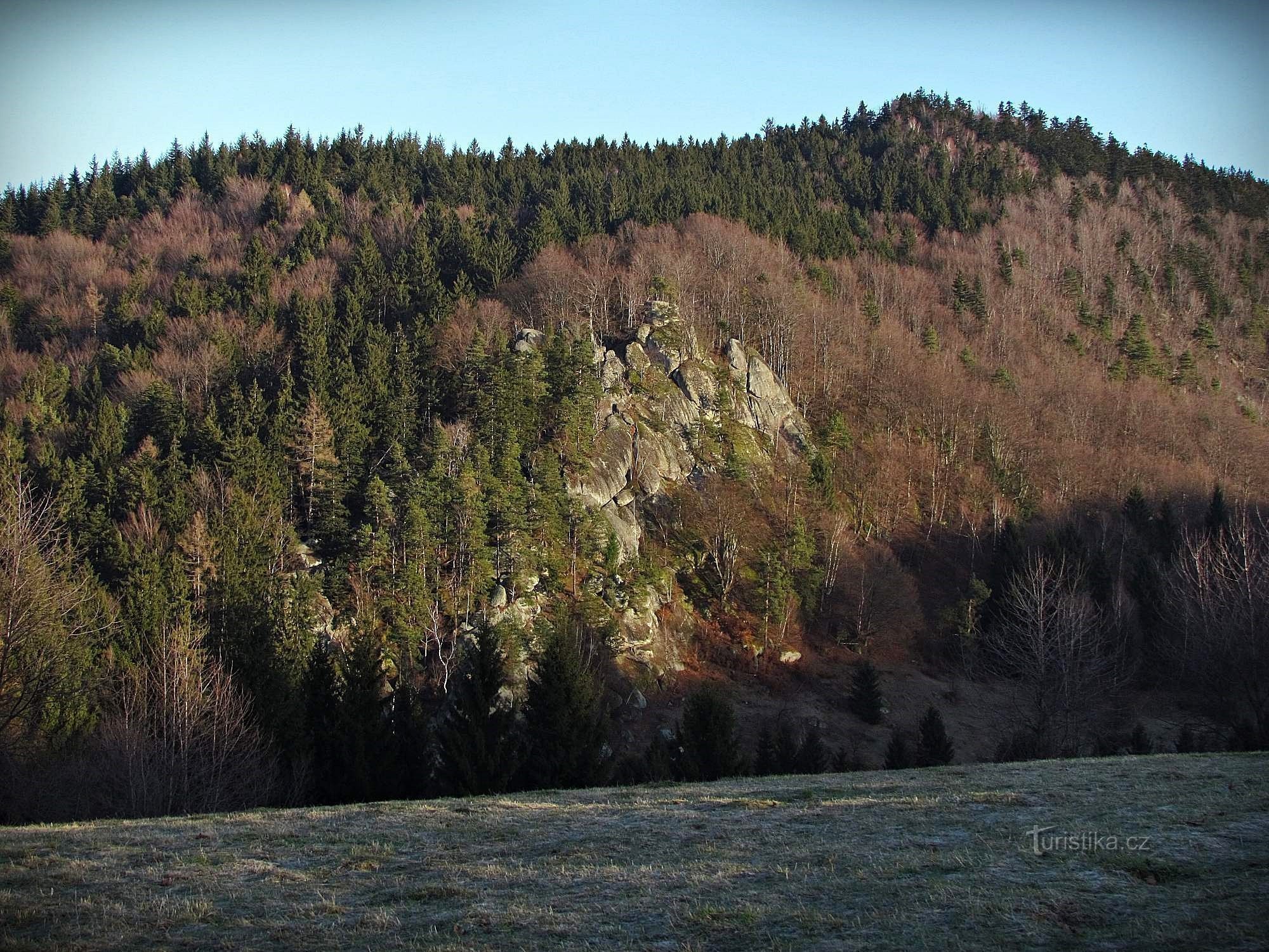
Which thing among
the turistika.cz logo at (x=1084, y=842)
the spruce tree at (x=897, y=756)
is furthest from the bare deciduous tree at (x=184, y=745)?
the spruce tree at (x=897, y=756)

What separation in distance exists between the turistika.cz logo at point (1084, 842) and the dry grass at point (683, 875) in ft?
0.56

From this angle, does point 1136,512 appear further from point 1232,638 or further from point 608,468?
point 608,468

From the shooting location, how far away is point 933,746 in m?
33.4

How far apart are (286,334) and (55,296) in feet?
99.4

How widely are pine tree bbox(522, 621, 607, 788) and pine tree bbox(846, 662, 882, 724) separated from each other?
24989mm

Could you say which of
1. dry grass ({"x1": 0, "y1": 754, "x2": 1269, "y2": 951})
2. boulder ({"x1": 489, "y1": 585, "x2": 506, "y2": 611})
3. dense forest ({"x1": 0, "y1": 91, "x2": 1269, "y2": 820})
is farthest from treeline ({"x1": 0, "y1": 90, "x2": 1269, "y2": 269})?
dry grass ({"x1": 0, "y1": 754, "x2": 1269, "y2": 951})

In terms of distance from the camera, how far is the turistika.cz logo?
10.6 m

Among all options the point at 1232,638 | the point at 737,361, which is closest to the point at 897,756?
the point at 1232,638

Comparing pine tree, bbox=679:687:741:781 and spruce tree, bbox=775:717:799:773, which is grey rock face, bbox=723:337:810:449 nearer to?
spruce tree, bbox=775:717:799:773

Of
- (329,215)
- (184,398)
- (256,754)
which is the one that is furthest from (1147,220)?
(256,754)

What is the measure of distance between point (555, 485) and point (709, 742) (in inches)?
1045

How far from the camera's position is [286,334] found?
69.6 meters

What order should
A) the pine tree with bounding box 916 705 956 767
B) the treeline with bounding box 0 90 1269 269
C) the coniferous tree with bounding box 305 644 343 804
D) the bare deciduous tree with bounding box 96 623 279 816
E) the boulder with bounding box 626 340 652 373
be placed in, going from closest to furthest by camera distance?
the bare deciduous tree with bounding box 96 623 279 816
the coniferous tree with bounding box 305 644 343 804
the pine tree with bounding box 916 705 956 767
the boulder with bounding box 626 340 652 373
the treeline with bounding box 0 90 1269 269

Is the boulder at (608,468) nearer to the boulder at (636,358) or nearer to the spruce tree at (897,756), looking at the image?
the boulder at (636,358)
